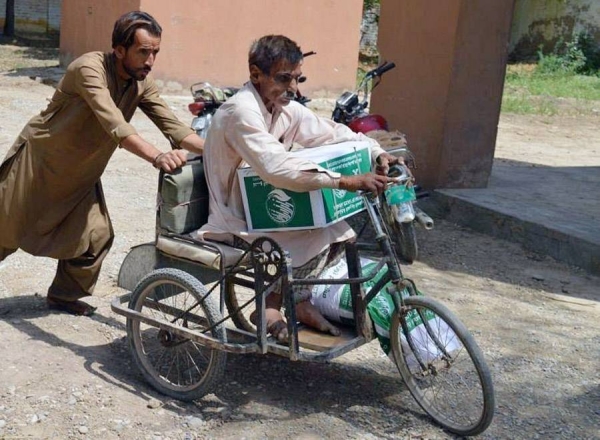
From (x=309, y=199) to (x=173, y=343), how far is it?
955 mm

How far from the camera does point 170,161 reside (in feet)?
12.5

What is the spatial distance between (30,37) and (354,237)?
21.4m

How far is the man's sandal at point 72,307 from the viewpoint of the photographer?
189 inches

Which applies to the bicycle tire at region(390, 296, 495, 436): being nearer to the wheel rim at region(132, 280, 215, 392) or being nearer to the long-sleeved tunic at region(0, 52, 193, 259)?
the wheel rim at region(132, 280, 215, 392)

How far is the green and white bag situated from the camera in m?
3.72

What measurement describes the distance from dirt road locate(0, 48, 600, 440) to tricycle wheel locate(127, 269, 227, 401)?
0.10 metres

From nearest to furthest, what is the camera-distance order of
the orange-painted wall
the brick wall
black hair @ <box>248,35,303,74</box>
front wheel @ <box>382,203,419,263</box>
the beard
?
black hair @ <box>248,35,303,74</box> < the beard < front wheel @ <box>382,203,419,263</box> < the orange-painted wall < the brick wall

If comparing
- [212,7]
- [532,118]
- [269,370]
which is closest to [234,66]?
[212,7]

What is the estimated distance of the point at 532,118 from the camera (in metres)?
14.0

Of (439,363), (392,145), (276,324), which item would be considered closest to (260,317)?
(276,324)

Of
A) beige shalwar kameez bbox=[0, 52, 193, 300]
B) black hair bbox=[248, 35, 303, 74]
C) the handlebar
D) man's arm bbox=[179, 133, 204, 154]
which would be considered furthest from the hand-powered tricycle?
the handlebar

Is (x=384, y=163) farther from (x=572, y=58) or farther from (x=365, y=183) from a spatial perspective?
(x=572, y=58)

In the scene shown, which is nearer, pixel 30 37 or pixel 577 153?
pixel 577 153

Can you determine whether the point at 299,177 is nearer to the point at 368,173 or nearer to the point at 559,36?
the point at 368,173
